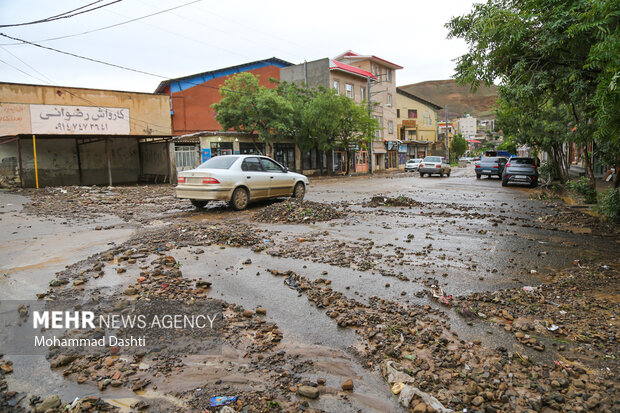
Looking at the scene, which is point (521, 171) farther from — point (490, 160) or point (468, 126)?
point (468, 126)

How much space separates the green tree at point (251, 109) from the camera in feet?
96.8

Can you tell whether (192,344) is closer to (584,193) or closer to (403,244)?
(403,244)

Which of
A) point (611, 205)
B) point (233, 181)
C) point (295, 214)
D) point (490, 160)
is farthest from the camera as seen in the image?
point (490, 160)

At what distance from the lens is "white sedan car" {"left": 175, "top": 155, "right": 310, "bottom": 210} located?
11.0 meters

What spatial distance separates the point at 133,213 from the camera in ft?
39.2

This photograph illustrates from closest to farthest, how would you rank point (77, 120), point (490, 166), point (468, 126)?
point (77, 120)
point (490, 166)
point (468, 126)

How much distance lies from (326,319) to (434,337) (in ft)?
3.52

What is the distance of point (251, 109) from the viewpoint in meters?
29.8

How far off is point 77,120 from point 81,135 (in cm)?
381

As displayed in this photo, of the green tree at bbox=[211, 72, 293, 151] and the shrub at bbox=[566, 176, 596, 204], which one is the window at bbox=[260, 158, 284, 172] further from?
the green tree at bbox=[211, 72, 293, 151]

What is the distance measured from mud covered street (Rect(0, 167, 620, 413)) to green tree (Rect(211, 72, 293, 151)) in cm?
2178

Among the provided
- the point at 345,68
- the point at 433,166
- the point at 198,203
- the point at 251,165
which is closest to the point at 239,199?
the point at 251,165

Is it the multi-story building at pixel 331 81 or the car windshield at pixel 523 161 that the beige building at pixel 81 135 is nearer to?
the multi-story building at pixel 331 81

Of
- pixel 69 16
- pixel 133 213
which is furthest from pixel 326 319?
pixel 69 16
